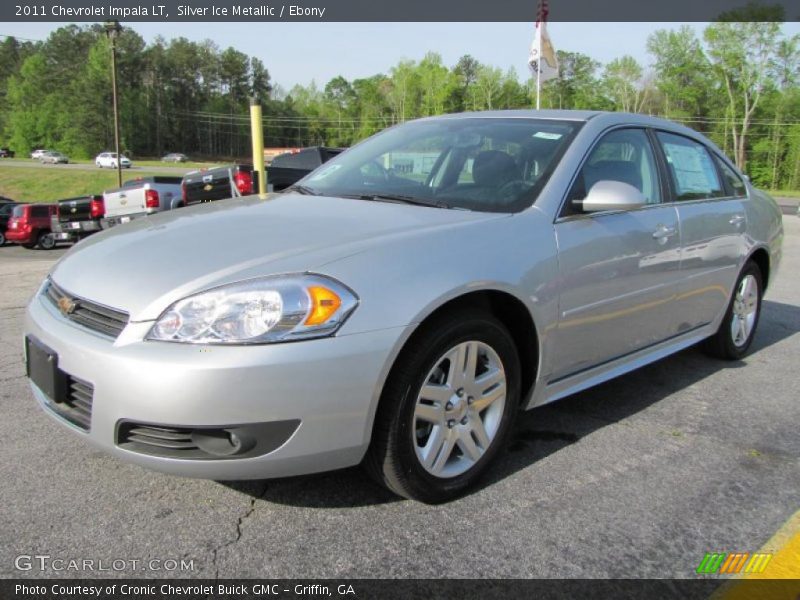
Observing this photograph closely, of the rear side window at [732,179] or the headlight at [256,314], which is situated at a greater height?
the rear side window at [732,179]

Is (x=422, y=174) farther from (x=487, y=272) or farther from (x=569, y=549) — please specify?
(x=569, y=549)

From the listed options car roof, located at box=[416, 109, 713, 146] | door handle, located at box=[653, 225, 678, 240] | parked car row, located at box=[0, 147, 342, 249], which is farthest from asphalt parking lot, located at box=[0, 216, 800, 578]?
parked car row, located at box=[0, 147, 342, 249]

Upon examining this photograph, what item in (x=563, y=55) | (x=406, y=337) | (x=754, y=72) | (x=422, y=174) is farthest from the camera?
(x=563, y=55)

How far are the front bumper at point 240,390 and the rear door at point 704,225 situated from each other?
231cm

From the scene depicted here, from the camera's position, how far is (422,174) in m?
3.42

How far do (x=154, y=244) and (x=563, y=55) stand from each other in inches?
4239

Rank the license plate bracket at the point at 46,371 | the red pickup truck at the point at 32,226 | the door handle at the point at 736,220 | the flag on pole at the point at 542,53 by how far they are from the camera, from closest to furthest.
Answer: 1. the license plate bracket at the point at 46,371
2. the door handle at the point at 736,220
3. the flag on pole at the point at 542,53
4. the red pickup truck at the point at 32,226

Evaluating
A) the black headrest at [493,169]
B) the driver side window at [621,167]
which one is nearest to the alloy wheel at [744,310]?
the driver side window at [621,167]

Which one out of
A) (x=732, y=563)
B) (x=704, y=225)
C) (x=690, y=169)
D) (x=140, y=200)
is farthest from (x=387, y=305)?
(x=140, y=200)

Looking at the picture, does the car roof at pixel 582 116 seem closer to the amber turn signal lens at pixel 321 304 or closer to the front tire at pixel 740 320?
the front tire at pixel 740 320

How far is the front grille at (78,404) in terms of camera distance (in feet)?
7.45

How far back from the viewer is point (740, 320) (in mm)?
4664

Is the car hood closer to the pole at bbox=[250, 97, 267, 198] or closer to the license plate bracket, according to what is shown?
the license plate bracket

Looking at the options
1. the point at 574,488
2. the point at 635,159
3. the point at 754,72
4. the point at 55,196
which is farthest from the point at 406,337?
the point at 754,72
